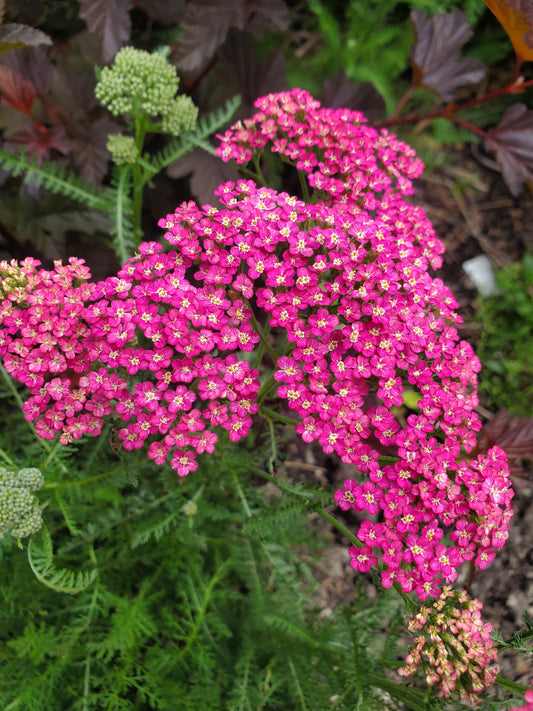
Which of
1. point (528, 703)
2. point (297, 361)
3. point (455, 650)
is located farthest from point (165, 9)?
point (528, 703)

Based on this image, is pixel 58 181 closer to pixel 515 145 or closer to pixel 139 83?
pixel 139 83

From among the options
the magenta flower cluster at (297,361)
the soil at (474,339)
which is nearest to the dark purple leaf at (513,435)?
the soil at (474,339)

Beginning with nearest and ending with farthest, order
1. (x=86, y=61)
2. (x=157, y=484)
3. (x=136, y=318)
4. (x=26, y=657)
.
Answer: (x=136, y=318) → (x=26, y=657) → (x=157, y=484) → (x=86, y=61)

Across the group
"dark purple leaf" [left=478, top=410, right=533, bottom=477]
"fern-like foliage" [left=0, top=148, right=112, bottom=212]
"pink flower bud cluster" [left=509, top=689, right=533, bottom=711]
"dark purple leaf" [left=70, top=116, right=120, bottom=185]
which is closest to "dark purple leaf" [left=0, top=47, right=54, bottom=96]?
"dark purple leaf" [left=70, top=116, right=120, bottom=185]

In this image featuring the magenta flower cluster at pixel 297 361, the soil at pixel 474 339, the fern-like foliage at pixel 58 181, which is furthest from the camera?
the soil at pixel 474 339

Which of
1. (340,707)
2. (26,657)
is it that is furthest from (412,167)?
(26,657)

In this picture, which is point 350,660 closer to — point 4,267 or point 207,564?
point 207,564

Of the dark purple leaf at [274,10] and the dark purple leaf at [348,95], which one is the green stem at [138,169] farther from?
the dark purple leaf at [348,95]
